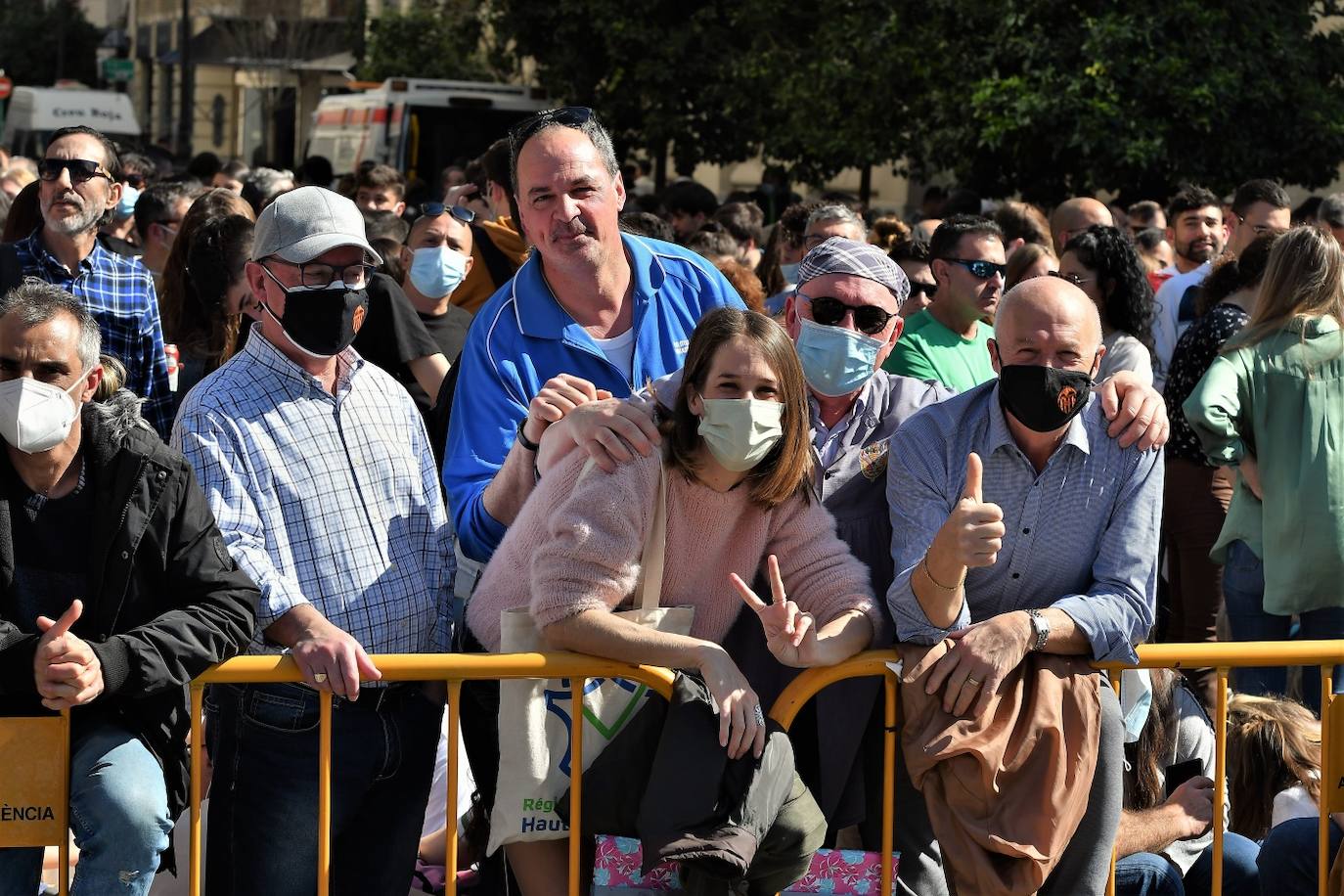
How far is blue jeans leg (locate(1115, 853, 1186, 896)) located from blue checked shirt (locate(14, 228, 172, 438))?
359cm

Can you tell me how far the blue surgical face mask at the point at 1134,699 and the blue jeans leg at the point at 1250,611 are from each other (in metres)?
1.77

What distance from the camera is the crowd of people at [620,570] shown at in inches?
143

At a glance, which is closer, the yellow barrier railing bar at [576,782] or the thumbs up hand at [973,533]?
the thumbs up hand at [973,533]

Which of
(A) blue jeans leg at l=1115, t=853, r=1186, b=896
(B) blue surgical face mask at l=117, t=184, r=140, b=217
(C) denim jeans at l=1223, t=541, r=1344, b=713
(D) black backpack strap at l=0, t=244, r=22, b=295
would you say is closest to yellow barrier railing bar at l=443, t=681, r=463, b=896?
(A) blue jeans leg at l=1115, t=853, r=1186, b=896

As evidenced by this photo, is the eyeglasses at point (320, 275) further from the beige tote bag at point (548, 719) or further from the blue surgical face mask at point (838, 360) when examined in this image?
the blue surgical face mask at point (838, 360)

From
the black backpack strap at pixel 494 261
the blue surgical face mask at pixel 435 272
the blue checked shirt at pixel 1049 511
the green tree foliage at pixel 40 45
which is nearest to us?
the blue checked shirt at pixel 1049 511

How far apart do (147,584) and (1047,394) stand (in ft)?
6.82

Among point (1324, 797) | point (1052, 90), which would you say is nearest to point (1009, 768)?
point (1324, 797)

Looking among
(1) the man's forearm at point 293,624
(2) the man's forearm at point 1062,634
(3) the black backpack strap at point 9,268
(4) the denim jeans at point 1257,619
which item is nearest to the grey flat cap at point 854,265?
(2) the man's forearm at point 1062,634

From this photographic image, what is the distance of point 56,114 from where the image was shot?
110 feet

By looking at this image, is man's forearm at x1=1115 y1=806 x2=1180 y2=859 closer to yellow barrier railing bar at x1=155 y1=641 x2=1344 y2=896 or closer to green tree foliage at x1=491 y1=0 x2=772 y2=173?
yellow barrier railing bar at x1=155 y1=641 x2=1344 y2=896

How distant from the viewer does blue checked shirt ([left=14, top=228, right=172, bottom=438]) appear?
6.11 m

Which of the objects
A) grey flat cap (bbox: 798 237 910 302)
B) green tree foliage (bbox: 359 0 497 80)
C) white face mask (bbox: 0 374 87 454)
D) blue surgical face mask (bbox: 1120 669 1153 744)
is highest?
green tree foliage (bbox: 359 0 497 80)

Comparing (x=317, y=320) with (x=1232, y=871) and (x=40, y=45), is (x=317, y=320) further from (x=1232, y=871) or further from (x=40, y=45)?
(x=40, y=45)
